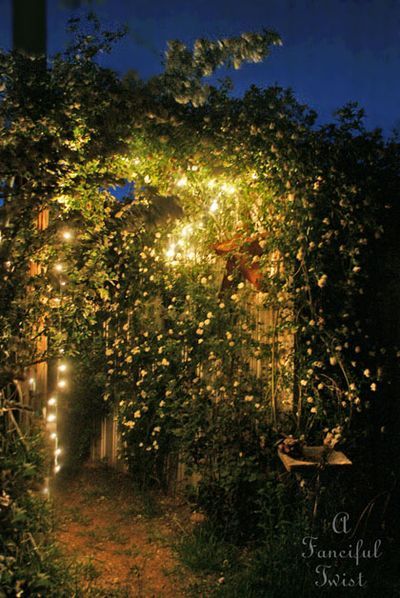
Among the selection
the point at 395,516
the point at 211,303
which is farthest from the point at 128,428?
the point at 395,516

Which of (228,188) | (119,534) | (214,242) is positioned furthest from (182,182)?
(119,534)

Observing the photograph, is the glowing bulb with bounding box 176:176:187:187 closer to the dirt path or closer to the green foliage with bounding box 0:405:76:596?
the green foliage with bounding box 0:405:76:596

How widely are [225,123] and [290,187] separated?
0.78 meters

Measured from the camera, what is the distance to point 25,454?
12.3ft

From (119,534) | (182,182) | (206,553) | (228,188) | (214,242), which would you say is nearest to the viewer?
(206,553)

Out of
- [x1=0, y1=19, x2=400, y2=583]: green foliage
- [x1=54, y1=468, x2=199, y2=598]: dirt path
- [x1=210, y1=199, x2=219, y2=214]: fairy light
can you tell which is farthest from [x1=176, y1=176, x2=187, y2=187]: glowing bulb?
[x1=54, y1=468, x2=199, y2=598]: dirt path

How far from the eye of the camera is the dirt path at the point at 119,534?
414cm

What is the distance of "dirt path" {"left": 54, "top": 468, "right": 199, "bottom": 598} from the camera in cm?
414

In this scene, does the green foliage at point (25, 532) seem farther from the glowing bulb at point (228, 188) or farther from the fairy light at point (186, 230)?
the glowing bulb at point (228, 188)

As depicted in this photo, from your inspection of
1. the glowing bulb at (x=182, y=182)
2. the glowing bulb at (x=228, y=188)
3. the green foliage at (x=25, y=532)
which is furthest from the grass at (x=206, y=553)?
the glowing bulb at (x=182, y=182)

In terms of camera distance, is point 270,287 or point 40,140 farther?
point 270,287

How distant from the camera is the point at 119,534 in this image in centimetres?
496

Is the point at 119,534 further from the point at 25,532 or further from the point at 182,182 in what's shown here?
the point at 182,182

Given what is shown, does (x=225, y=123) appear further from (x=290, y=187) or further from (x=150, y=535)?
(x=150, y=535)
